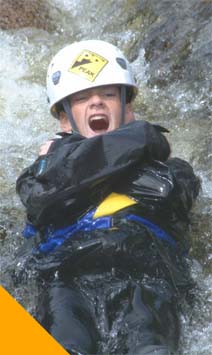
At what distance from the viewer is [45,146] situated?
364 cm

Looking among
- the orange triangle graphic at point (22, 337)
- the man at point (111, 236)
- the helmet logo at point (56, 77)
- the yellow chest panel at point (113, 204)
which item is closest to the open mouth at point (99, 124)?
the man at point (111, 236)

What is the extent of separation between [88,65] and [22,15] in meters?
2.52

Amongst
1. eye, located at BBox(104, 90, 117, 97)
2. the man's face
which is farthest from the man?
eye, located at BBox(104, 90, 117, 97)

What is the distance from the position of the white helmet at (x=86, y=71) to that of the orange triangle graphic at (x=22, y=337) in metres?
2.18

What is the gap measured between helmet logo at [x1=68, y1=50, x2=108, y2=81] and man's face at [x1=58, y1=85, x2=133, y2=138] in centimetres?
8

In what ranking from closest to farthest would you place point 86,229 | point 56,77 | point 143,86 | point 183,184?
point 86,229 < point 183,184 < point 56,77 < point 143,86

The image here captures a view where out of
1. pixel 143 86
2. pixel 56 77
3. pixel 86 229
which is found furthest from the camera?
pixel 143 86

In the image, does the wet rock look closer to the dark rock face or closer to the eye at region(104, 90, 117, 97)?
the eye at region(104, 90, 117, 97)

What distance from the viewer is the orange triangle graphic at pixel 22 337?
189cm

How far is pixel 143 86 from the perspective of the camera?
5254 mm

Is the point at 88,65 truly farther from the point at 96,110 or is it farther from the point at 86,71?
the point at 96,110

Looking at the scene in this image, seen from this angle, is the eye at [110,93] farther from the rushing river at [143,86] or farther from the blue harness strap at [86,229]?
the blue harness strap at [86,229]

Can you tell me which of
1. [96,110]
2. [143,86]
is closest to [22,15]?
[143,86]

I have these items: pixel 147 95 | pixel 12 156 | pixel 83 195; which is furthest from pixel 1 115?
pixel 83 195
